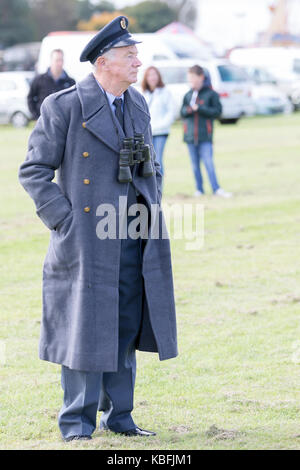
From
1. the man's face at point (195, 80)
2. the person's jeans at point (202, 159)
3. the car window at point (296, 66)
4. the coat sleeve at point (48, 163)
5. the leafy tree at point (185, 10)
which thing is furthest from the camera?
the leafy tree at point (185, 10)

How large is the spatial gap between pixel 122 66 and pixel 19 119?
76.5 feet

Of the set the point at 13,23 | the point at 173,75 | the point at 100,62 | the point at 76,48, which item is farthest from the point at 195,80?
the point at 13,23

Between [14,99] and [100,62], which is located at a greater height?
[14,99]

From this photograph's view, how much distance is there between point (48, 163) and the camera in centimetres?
421

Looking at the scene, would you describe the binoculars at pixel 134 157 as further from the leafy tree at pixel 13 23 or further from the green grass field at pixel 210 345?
the leafy tree at pixel 13 23

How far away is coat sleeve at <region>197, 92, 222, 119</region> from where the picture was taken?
12.9m

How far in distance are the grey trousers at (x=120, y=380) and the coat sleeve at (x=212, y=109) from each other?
8774 millimetres

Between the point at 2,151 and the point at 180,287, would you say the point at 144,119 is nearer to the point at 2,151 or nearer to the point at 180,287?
the point at 180,287

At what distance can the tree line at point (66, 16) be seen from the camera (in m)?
78.3

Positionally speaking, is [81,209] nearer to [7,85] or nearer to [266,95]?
[7,85]

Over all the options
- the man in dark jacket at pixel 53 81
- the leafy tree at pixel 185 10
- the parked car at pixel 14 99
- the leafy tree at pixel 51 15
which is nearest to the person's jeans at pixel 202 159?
the man in dark jacket at pixel 53 81

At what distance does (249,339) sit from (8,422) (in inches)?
86.4

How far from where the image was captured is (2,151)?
20.5 meters
